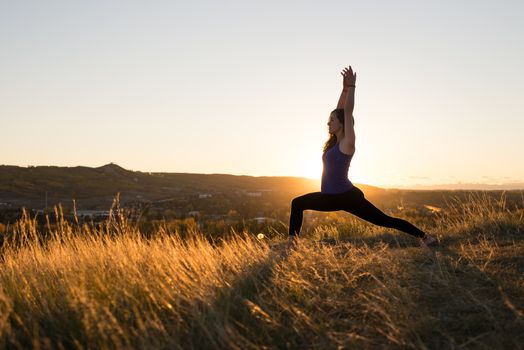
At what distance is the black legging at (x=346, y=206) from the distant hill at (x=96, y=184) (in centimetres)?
3347

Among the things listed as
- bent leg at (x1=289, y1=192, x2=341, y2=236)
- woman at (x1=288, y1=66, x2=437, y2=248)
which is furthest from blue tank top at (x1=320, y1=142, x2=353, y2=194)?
bent leg at (x1=289, y1=192, x2=341, y2=236)

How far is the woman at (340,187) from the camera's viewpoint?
18.9ft

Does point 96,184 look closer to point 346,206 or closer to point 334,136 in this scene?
point 334,136

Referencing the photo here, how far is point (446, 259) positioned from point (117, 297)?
10.7 ft

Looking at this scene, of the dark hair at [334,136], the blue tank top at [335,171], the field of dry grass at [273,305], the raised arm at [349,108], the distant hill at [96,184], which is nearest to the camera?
the field of dry grass at [273,305]

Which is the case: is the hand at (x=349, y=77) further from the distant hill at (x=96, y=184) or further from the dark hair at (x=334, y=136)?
the distant hill at (x=96, y=184)

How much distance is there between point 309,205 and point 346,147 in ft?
2.89

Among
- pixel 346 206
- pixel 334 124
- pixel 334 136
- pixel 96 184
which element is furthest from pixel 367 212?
pixel 96 184

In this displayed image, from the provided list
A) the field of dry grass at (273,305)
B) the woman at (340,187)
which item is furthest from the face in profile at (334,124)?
the field of dry grass at (273,305)

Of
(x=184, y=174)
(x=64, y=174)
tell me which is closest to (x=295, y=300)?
(x=64, y=174)

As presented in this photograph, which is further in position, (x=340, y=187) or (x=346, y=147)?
(x=340, y=187)

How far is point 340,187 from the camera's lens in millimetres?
5961

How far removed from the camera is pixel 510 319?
127 inches

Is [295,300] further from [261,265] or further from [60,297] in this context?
[60,297]
